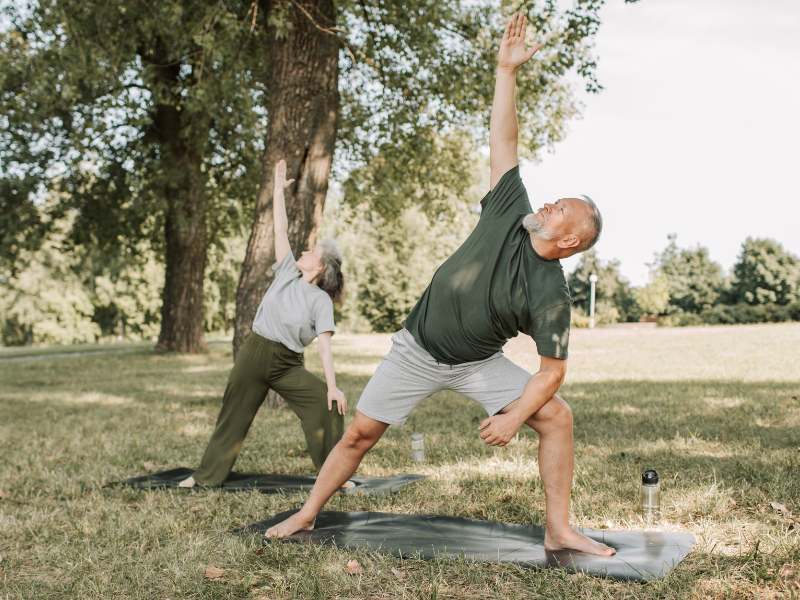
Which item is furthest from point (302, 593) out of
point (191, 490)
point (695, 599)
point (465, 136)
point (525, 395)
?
point (465, 136)

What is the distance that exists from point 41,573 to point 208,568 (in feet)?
3.03

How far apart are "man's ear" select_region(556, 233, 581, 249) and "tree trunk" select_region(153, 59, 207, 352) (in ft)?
43.1

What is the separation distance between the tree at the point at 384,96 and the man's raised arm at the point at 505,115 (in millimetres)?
5190

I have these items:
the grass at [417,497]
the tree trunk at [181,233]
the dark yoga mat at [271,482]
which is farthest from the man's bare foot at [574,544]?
the tree trunk at [181,233]

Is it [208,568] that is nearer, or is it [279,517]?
[208,568]

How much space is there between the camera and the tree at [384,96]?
8.29 metres

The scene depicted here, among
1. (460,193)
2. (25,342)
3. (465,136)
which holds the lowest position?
(25,342)

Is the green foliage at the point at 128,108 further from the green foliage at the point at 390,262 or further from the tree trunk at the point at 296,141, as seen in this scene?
the green foliage at the point at 390,262

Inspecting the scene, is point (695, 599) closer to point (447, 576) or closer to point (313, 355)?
point (447, 576)

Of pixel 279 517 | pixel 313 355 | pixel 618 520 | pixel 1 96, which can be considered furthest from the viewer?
→ pixel 313 355

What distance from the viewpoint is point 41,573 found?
10.8ft

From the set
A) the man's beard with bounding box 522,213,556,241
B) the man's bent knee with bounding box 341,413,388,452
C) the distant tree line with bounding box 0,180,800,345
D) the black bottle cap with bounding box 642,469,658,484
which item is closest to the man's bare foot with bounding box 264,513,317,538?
the man's bent knee with bounding box 341,413,388,452

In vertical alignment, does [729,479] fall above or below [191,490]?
above

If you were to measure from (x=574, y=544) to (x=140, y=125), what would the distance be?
12.7 m
